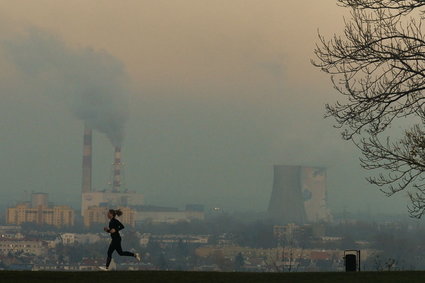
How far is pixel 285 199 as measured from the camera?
7643 inches

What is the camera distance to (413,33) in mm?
27141

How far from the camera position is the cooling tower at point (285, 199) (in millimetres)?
189488

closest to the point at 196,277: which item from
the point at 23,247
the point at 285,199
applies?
the point at 23,247

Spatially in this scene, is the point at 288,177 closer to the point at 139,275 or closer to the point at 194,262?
the point at 194,262

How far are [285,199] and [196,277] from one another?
561ft

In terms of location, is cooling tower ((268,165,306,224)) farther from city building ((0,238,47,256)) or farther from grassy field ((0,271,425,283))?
grassy field ((0,271,425,283))

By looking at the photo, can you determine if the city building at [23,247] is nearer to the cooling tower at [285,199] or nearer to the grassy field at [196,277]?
the cooling tower at [285,199]

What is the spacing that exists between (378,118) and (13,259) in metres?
107

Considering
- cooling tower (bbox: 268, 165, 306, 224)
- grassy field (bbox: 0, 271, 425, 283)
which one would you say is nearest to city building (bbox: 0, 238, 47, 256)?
cooling tower (bbox: 268, 165, 306, 224)

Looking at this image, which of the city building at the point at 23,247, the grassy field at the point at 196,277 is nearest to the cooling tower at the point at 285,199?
the city building at the point at 23,247

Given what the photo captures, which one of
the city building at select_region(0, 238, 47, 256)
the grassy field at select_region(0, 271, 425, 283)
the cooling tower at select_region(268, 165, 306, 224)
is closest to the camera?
the grassy field at select_region(0, 271, 425, 283)

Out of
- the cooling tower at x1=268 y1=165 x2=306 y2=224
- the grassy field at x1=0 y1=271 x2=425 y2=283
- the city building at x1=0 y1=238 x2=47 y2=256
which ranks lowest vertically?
the grassy field at x1=0 y1=271 x2=425 y2=283

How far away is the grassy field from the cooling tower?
162m

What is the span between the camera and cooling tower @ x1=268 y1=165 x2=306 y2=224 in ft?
622
